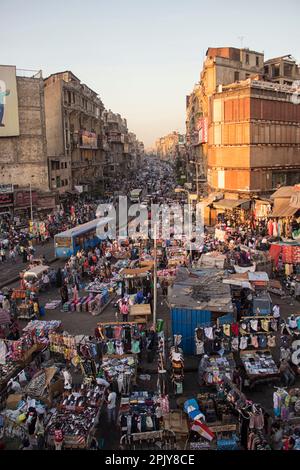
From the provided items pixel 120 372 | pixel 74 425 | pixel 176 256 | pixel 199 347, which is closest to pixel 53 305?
pixel 176 256

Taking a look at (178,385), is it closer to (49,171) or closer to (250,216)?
(250,216)

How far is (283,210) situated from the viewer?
30156mm

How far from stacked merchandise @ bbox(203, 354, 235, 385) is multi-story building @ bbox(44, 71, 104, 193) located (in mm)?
39296

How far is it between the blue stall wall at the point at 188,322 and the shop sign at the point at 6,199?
3163cm

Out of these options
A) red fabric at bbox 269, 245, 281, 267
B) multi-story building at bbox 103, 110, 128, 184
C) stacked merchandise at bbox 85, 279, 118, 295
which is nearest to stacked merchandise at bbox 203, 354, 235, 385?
stacked merchandise at bbox 85, 279, 118, 295

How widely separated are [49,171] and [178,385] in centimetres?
3975

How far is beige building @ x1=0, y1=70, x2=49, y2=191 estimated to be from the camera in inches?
1764

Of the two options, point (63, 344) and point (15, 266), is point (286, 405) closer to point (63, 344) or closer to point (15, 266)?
point (63, 344)

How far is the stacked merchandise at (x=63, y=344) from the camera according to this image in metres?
14.0

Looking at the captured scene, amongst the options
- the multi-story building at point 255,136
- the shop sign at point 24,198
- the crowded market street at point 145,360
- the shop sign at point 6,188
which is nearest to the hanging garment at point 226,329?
the crowded market street at point 145,360

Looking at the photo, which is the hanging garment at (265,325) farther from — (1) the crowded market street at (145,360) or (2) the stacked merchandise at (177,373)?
(2) the stacked merchandise at (177,373)

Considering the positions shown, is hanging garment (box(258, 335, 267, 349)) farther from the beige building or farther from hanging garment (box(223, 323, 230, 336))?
the beige building

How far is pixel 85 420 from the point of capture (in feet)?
33.1
